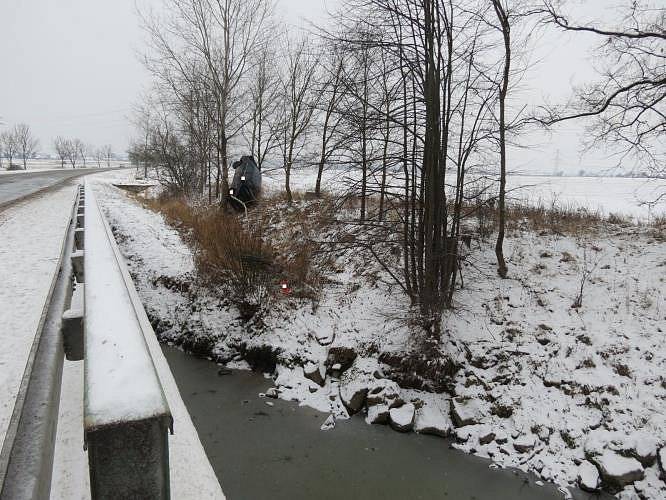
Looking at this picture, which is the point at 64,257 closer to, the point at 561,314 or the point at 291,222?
the point at 561,314

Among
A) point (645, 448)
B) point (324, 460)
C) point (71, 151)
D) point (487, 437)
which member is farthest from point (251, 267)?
point (71, 151)

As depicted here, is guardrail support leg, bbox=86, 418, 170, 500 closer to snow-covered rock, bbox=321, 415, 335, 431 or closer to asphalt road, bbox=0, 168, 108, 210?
snow-covered rock, bbox=321, 415, 335, 431

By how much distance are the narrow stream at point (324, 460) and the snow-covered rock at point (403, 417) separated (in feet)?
0.41

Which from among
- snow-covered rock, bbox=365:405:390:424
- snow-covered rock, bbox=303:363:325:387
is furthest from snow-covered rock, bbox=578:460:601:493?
snow-covered rock, bbox=303:363:325:387

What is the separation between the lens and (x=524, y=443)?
6.10 metres

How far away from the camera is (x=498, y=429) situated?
252 inches

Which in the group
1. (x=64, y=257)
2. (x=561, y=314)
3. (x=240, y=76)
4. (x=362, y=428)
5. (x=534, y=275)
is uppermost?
(x=240, y=76)

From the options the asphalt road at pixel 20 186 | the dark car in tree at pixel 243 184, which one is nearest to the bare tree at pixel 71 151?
the asphalt road at pixel 20 186

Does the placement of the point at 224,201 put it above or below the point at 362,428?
above

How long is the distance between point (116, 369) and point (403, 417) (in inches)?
260

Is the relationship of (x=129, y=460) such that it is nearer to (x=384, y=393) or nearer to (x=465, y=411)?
(x=384, y=393)

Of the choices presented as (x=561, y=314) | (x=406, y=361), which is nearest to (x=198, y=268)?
(x=406, y=361)

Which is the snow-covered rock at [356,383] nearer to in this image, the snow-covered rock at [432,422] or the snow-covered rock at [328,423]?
the snow-covered rock at [328,423]

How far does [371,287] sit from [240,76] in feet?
36.1
